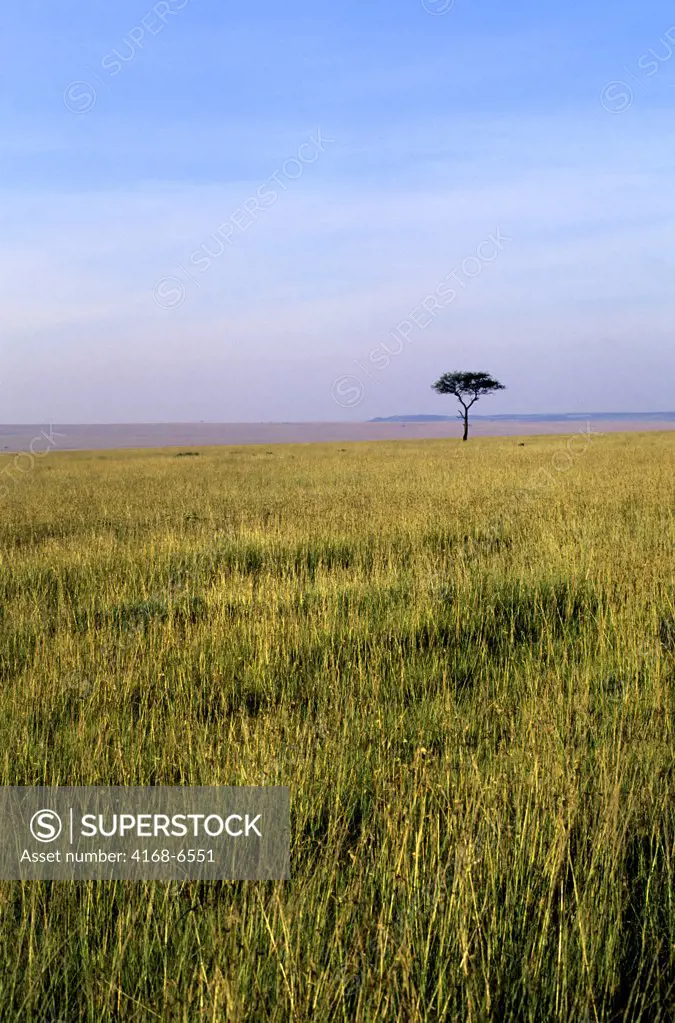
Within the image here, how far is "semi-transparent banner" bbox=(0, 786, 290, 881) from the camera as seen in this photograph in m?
2.87

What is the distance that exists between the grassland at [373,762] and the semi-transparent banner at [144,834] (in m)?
0.07

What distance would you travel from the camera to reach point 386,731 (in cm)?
415

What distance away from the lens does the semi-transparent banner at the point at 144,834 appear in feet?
9.40

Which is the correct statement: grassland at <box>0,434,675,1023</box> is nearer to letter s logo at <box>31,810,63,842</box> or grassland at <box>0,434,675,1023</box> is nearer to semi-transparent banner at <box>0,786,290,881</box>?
semi-transparent banner at <box>0,786,290,881</box>

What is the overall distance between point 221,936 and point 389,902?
626 mm

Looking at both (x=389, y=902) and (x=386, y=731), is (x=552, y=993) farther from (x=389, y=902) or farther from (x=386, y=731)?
(x=386, y=731)

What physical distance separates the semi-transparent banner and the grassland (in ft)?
0.24

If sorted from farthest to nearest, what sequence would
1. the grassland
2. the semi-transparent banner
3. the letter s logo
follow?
1. the letter s logo
2. the semi-transparent banner
3. the grassland

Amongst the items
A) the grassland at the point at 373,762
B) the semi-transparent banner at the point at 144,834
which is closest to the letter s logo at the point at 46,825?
the semi-transparent banner at the point at 144,834

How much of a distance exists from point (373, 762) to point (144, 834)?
46.4 inches

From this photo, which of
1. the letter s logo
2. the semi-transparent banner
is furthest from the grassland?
the letter s logo

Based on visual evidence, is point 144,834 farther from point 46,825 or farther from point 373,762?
point 373,762

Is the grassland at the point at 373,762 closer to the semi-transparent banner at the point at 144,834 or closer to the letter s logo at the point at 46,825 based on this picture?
the semi-transparent banner at the point at 144,834

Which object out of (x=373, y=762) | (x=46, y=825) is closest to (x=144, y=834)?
(x=46, y=825)
